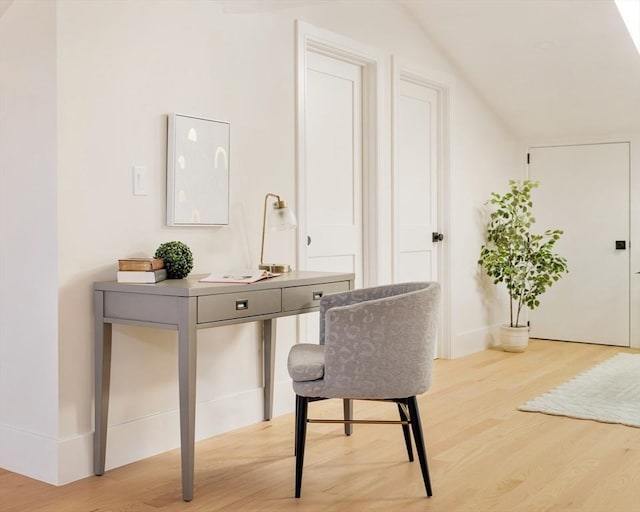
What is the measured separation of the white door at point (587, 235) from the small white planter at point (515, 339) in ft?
2.17

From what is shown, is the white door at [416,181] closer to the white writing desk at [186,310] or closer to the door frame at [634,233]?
the door frame at [634,233]

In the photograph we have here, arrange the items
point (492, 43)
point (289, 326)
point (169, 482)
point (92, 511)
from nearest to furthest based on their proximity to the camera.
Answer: point (92, 511), point (169, 482), point (289, 326), point (492, 43)

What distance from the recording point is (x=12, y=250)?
3000 millimetres

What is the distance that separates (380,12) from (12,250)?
2.73 meters

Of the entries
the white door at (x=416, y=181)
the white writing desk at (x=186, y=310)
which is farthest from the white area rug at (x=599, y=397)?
the white writing desk at (x=186, y=310)

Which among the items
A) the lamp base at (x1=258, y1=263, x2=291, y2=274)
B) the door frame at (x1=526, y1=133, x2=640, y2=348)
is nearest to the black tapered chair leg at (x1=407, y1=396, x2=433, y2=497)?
the lamp base at (x1=258, y1=263, x2=291, y2=274)

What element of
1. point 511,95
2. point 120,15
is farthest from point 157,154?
point 511,95

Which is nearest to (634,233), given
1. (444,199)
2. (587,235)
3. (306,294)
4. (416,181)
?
(587,235)

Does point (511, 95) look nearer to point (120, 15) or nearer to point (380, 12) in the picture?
point (380, 12)

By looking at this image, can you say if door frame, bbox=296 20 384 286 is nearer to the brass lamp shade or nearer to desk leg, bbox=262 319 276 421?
desk leg, bbox=262 319 276 421

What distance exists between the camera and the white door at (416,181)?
4.99 metres

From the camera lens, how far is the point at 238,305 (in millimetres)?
2846

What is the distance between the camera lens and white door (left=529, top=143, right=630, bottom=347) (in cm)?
590

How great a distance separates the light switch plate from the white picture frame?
0.37 feet
